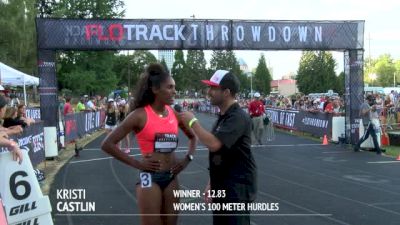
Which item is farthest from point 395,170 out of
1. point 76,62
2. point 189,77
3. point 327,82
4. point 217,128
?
point 189,77

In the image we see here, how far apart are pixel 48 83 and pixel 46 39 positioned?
4.77ft

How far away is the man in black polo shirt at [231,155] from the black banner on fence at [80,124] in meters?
16.2

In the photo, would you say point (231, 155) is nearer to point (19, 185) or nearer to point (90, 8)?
point (19, 185)

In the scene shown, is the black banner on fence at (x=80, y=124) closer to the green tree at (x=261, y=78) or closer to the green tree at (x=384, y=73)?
the green tree at (x=261, y=78)

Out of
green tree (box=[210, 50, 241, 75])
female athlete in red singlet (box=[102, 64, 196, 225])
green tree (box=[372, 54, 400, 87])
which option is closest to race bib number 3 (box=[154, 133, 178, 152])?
female athlete in red singlet (box=[102, 64, 196, 225])

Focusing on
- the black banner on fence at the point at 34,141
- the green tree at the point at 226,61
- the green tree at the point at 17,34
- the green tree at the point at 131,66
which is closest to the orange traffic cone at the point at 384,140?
the black banner on fence at the point at 34,141

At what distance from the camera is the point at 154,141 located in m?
4.15

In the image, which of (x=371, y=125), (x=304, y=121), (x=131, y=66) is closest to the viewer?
(x=371, y=125)

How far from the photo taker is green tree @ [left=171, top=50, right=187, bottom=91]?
377 feet

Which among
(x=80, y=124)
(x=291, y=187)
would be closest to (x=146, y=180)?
(x=291, y=187)

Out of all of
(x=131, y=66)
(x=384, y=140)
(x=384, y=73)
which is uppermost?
(x=131, y=66)

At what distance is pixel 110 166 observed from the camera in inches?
533

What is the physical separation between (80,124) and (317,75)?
2884 inches

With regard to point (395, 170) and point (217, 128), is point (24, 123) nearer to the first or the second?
point (217, 128)
